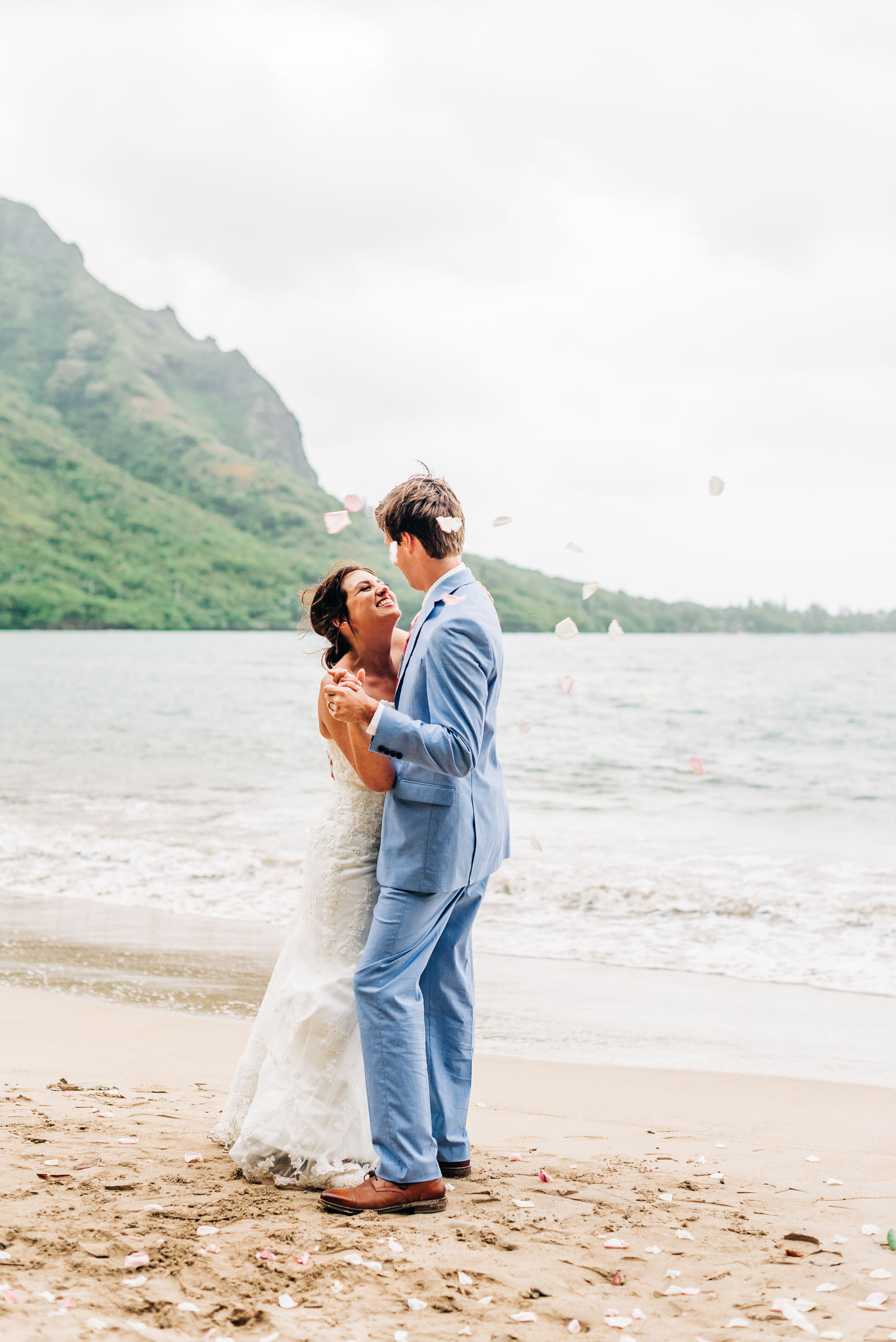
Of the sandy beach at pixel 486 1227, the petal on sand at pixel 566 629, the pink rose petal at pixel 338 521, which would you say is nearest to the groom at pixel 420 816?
the sandy beach at pixel 486 1227

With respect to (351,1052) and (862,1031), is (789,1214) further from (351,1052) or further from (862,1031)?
(862,1031)

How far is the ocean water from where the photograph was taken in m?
8.03

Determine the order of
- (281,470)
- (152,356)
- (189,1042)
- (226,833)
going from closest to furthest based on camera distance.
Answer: (189,1042) < (226,833) < (281,470) < (152,356)

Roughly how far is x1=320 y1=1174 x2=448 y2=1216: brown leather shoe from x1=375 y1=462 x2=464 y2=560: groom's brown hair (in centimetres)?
187

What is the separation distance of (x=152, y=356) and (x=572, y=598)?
124 m

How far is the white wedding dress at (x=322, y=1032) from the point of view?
121 inches

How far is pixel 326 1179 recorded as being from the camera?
3.05 m

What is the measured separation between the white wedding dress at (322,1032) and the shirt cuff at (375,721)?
401 millimetres

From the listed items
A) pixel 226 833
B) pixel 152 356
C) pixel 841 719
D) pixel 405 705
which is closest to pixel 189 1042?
pixel 405 705

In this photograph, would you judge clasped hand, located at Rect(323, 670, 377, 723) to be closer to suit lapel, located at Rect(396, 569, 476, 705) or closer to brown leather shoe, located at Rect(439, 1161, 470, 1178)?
suit lapel, located at Rect(396, 569, 476, 705)

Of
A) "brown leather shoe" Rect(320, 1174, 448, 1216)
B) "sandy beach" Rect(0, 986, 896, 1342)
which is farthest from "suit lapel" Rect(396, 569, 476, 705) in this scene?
"sandy beach" Rect(0, 986, 896, 1342)

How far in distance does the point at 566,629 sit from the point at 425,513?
121 cm

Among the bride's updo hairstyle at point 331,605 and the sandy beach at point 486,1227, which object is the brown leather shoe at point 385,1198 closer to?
the sandy beach at point 486,1227

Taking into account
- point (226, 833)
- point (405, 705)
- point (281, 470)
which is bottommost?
point (226, 833)
